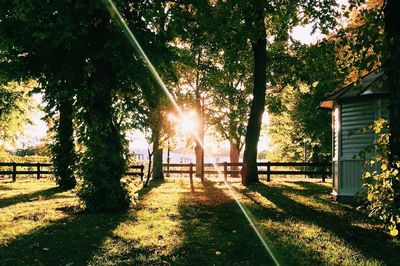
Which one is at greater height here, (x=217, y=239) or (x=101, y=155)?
(x=101, y=155)

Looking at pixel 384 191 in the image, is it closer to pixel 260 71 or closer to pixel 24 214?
pixel 24 214

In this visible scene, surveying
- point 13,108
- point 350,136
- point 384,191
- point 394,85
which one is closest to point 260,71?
point 350,136

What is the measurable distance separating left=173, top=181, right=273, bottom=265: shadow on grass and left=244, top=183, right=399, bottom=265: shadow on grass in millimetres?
1058

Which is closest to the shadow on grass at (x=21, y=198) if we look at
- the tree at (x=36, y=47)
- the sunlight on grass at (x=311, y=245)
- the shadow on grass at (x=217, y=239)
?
the tree at (x=36, y=47)

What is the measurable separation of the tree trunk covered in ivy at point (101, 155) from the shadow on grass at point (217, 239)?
7.32 feet

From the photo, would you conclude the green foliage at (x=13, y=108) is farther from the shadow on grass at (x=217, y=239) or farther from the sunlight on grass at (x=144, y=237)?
the shadow on grass at (x=217, y=239)

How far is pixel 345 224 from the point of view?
10.0 meters

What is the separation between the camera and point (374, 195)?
671 centimetres

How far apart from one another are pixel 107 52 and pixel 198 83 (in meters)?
20.8

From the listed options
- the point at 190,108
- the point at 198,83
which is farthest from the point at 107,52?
the point at 198,83

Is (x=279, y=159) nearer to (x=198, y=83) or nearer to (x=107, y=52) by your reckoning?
(x=198, y=83)

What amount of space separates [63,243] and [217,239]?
10.5 feet

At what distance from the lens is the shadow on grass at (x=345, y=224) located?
7.40m

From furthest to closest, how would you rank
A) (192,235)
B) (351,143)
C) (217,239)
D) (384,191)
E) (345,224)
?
(351,143) < (345,224) < (192,235) < (217,239) < (384,191)
